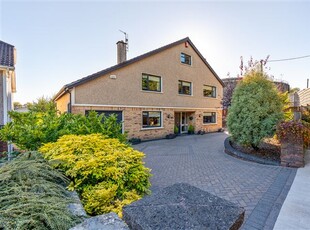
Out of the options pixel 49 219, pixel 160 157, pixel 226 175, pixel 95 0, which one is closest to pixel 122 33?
pixel 95 0

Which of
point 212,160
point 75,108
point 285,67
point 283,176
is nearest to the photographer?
point 283,176

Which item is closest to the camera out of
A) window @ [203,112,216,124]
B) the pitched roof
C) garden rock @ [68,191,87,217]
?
garden rock @ [68,191,87,217]

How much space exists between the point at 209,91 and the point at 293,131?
13669 millimetres

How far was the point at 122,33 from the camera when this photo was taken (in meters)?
15.0

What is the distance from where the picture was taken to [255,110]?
822 cm

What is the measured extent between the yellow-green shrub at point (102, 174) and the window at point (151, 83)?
36.2 feet

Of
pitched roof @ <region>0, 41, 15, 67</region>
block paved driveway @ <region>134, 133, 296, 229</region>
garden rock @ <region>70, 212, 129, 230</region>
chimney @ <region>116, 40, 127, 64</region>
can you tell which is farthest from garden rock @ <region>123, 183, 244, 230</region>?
chimney @ <region>116, 40, 127, 64</region>

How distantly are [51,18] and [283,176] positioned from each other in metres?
11.9

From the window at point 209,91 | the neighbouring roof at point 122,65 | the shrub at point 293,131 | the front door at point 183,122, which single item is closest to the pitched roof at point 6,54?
the neighbouring roof at point 122,65

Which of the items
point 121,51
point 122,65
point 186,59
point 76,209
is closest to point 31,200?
point 76,209

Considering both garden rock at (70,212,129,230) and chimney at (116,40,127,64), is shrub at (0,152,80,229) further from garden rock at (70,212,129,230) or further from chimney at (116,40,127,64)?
chimney at (116,40,127,64)

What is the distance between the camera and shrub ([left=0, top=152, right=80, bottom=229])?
5.54 feet

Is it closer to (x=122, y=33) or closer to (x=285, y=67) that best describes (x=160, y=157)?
(x=122, y=33)

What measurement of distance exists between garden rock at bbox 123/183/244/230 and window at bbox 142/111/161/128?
12243mm
